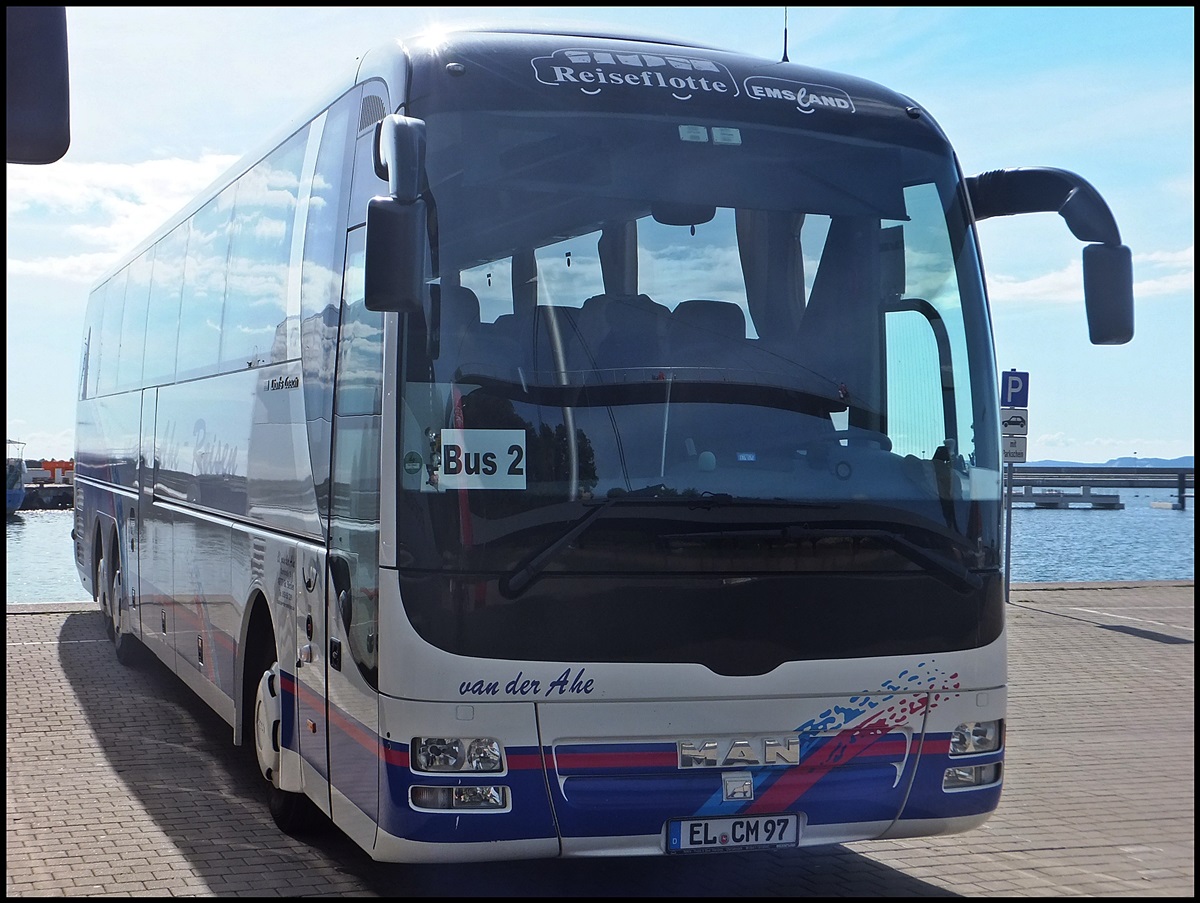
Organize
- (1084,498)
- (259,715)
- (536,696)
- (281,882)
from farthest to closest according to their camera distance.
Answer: (1084,498)
(259,715)
(281,882)
(536,696)

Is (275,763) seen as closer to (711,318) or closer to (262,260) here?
(262,260)

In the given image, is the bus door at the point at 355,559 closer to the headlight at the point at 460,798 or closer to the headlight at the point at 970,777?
the headlight at the point at 460,798

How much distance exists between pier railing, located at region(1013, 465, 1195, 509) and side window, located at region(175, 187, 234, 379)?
96.8 metres

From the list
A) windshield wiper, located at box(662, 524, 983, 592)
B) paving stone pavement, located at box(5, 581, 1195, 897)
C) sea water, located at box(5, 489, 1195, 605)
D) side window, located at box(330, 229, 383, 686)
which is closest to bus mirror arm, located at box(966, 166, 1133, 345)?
windshield wiper, located at box(662, 524, 983, 592)

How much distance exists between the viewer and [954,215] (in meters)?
6.37

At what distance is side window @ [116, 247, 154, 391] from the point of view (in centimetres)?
1220

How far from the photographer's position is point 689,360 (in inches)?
227

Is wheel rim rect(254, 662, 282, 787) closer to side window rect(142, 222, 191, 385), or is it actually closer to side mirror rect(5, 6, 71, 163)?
side mirror rect(5, 6, 71, 163)

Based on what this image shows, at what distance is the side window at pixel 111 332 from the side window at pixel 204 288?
3.36 metres

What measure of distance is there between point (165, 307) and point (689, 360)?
21.5ft

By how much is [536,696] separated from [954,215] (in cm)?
273

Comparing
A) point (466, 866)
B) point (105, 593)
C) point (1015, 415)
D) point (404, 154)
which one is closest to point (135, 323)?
point (105, 593)

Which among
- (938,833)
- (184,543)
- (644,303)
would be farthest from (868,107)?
(184,543)

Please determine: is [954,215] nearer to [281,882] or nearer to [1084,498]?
[281,882]
